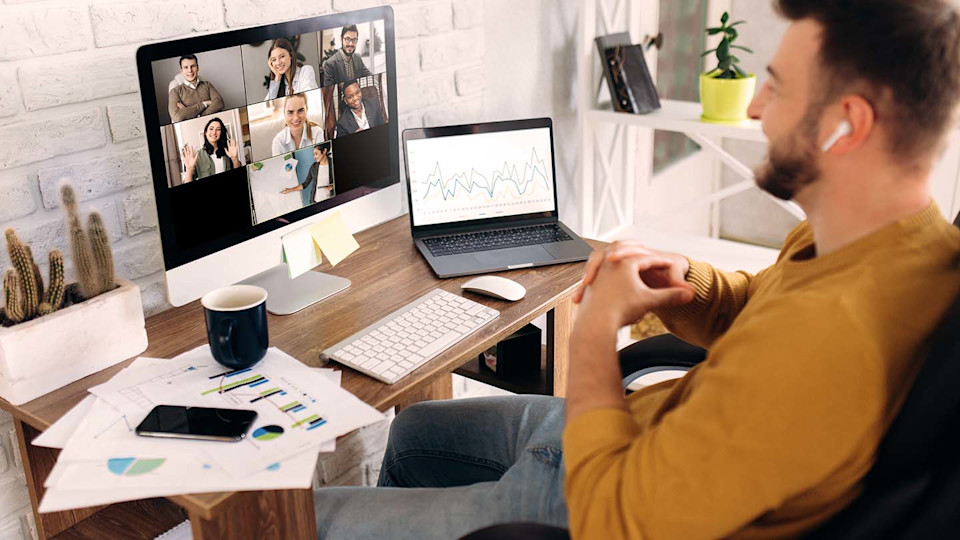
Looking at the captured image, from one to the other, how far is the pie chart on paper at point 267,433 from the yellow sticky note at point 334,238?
48cm

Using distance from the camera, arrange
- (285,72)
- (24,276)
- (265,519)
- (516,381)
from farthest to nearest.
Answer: (516,381) < (285,72) < (24,276) < (265,519)

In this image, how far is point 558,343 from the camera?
1688 mm

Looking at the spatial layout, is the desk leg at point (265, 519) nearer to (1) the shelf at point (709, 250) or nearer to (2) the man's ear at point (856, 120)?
(2) the man's ear at point (856, 120)

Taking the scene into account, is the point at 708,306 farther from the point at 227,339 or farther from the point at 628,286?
the point at 227,339

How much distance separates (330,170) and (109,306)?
0.46 meters

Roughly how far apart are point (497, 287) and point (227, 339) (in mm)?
495

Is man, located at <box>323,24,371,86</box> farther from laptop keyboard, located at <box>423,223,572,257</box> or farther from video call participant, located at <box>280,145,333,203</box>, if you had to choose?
laptop keyboard, located at <box>423,223,572,257</box>

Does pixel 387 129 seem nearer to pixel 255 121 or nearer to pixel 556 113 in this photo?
pixel 255 121

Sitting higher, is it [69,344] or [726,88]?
[726,88]

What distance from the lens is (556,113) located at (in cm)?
247

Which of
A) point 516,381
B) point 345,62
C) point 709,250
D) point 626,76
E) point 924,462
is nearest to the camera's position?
point 924,462

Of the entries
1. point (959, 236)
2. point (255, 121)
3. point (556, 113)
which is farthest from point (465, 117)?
point (959, 236)

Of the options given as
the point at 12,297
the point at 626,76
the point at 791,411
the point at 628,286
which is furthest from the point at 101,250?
the point at 626,76

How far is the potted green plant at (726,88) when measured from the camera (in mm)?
2301
